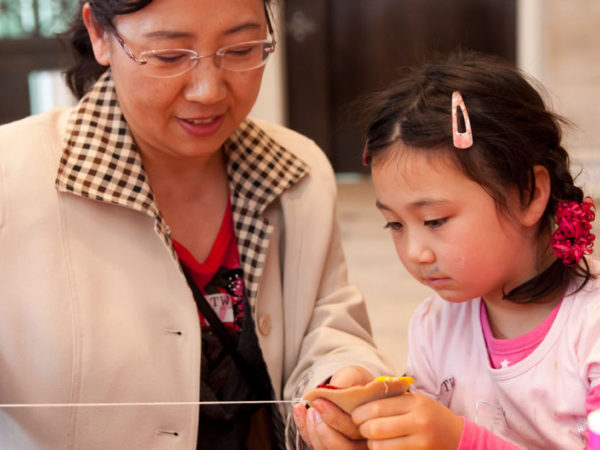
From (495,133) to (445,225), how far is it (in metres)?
0.15

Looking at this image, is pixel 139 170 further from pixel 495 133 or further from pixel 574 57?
pixel 574 57

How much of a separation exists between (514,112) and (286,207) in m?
0.48

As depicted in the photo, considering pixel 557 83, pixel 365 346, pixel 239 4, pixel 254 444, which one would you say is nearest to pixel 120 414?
pixel 254 444

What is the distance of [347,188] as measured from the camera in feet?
17.8

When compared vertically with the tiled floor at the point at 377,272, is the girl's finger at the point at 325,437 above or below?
above

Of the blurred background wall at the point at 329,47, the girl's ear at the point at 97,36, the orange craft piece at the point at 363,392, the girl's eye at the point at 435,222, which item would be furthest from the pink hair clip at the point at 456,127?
the blurred background wall at the point at 329,47

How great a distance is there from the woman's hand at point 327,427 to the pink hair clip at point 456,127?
1.26 feet

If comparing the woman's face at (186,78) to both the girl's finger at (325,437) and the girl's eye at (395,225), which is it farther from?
the girl's finger at (325,437)

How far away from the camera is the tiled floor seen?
2.57 meters

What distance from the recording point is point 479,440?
3.22 ft

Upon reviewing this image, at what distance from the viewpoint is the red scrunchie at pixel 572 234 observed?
1.08 meters

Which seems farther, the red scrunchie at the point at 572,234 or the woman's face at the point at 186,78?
the woman's face at the point at 186,78

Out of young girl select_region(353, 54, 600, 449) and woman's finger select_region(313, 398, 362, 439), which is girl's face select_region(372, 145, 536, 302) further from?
woman's finger select_region(313, 398, 362, 439)

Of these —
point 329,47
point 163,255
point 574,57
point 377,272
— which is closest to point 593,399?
point 163,255
